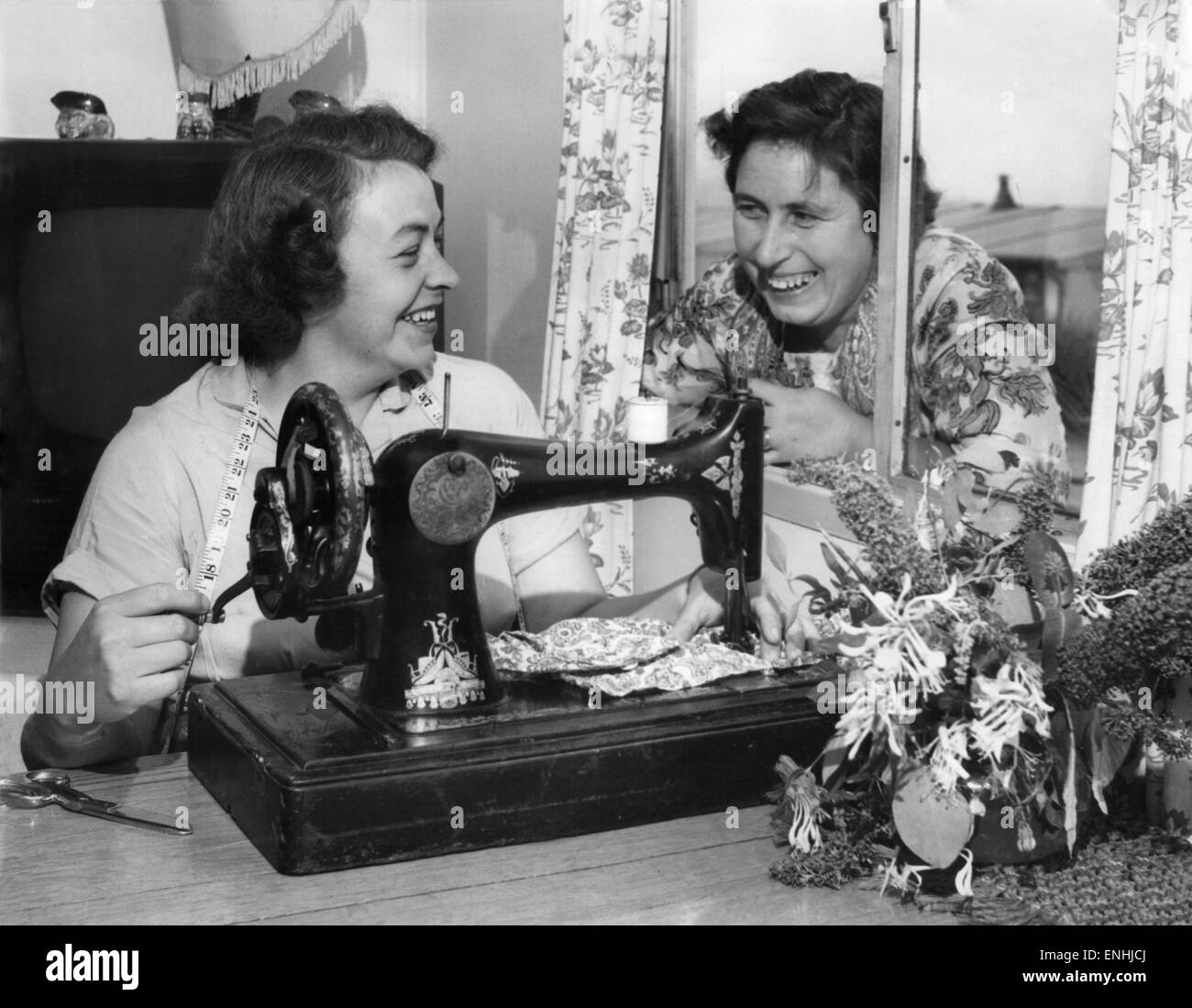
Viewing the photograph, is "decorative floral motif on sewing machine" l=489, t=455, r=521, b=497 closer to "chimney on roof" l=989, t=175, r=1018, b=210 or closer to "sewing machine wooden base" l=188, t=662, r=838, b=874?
"sewing machine wooden base" l=188, t=662, r=838, b=874

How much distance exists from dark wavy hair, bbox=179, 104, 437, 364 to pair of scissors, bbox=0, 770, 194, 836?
0.75 metres

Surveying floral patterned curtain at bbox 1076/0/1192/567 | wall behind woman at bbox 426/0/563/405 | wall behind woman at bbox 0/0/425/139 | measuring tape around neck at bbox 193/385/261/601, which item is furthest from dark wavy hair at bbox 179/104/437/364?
wall behind woman at bbox 0/0/425/139

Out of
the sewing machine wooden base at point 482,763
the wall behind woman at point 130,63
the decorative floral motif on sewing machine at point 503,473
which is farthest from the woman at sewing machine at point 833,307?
the wall behind woman at point 130,63

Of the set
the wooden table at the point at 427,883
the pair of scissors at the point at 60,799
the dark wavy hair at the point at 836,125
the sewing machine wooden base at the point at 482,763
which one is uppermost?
the dark wavy hair at the point at 836,125

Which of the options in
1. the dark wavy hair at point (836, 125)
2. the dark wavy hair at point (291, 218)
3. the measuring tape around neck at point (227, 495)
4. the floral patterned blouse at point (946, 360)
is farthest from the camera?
the dark wavy hair at point (836, 125)

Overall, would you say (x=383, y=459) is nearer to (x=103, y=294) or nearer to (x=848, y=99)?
(x=848, y=99)

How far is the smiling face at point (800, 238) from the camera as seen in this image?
2.59 metres

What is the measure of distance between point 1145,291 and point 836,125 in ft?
3.63

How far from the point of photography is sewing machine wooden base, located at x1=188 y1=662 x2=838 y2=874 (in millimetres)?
1289

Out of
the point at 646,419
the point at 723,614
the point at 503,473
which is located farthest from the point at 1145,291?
the point at 646,419

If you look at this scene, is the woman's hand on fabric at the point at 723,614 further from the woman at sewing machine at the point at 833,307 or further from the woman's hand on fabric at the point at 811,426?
the woman's hand on fabric at the point at 811,426

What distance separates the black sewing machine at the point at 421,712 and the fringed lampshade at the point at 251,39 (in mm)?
2706

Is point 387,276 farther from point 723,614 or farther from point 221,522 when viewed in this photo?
point 723,614
